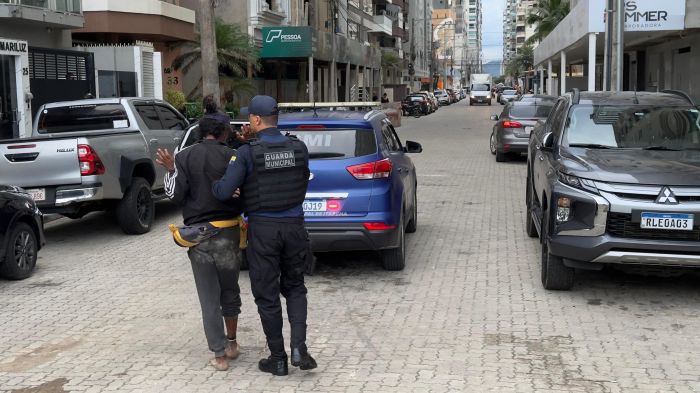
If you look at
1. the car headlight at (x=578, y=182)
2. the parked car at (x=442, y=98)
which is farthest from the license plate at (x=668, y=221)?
the parked car at (x=442, y=98)

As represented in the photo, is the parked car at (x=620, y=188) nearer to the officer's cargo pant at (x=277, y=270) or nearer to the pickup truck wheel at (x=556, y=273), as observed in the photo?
the pickup truck wheel at (x=556, y=273)

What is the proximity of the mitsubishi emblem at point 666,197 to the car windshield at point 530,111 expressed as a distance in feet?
42.0

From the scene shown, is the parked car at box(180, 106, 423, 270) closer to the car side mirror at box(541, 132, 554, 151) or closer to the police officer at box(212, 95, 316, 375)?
the car side mirror at box(541, 132, 554, 151)

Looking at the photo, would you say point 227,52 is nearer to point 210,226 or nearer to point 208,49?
point 208,49

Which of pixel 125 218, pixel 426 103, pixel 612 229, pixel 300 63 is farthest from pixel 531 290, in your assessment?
pixel 426 103

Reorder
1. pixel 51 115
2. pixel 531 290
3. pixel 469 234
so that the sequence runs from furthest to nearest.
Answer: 1. pixel 51 115
2. pixel 469 234
3. pixel 531 290

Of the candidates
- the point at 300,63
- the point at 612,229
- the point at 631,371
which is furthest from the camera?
the point at 300,63

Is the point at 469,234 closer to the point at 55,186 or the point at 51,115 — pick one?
the point at 55,186

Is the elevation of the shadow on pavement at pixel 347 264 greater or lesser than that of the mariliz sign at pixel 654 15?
lesser

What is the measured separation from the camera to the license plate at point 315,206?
7.46 meters

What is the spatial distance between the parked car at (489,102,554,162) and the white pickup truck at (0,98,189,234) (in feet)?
30.2

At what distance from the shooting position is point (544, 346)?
5.72m

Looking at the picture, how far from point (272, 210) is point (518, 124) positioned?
587 inches

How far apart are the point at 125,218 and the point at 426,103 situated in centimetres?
4648
